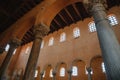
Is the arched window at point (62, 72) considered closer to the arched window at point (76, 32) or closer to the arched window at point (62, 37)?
the arched window at point (62, 37)

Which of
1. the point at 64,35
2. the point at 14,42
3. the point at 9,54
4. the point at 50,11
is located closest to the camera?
the point at 50,11

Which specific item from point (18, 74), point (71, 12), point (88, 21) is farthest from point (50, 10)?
point (18, 74)

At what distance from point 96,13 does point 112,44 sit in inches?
46.4

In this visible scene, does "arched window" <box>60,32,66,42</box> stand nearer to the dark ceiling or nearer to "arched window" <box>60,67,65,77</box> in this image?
the dark ceiling

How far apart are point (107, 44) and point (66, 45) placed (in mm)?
11229

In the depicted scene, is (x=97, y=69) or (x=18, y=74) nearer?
(x=97, y=69)

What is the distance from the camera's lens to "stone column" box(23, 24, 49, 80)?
471cm

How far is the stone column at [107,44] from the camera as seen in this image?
2.25 meters

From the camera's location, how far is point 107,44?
267cm

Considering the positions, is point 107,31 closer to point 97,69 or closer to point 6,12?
point 6,12

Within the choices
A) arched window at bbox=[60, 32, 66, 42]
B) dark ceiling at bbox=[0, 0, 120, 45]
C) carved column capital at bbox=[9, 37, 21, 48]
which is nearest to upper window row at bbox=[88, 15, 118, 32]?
dark ceiling at bbox=[0, 0, 120, 45]

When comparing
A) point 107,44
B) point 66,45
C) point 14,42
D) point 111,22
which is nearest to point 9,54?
point 14,42

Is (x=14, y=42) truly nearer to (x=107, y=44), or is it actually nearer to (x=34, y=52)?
(x=34, y=52)

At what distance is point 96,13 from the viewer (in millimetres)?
3352
